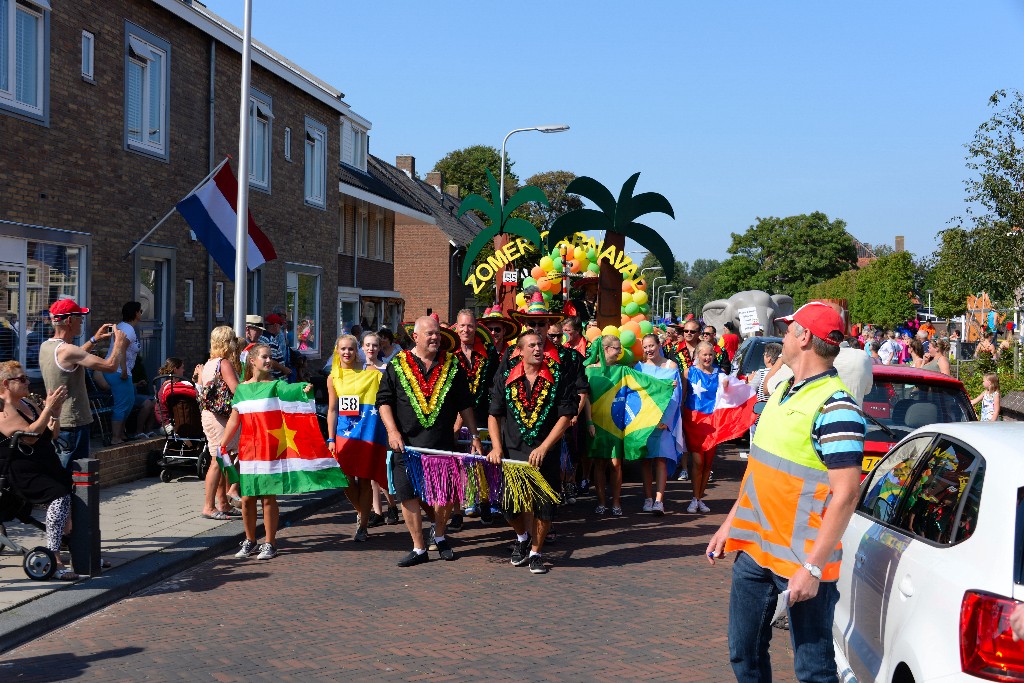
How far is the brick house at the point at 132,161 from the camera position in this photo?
1312cm

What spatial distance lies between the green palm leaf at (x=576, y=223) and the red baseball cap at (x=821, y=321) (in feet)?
41.5

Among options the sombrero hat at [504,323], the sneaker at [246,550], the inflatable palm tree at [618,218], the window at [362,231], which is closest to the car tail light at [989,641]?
the sneaker at [246,550]

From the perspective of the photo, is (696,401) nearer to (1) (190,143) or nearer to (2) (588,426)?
(2) (588,426)

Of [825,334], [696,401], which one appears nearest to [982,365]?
[696,401]

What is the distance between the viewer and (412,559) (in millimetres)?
8445

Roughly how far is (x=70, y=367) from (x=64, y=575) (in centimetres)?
164

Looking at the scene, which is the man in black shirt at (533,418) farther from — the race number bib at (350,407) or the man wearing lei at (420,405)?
the race number bib at (350,407)

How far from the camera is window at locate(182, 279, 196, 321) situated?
17.8 metres

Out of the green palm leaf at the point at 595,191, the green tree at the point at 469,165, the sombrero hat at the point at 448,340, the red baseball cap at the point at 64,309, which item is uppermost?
the green tree at the point at 469,165

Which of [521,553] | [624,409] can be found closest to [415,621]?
[521,553]

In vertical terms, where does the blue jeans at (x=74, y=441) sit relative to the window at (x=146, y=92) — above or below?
below

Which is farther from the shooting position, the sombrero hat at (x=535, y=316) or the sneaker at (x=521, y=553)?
the sombrero hat at (x=535, y=316)

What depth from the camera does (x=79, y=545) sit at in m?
7.54

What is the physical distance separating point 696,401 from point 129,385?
6.56 m
